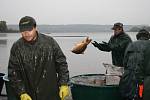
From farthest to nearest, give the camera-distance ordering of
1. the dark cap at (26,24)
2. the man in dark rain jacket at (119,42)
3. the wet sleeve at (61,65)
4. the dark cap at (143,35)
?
the man in dark rain jacket at (119,42), the dark cap at (143,35), the wet sleeve at (61,65), the dark cap at (26,24)

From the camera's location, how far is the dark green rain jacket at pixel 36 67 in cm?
483

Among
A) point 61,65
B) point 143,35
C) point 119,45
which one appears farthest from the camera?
point 119,45

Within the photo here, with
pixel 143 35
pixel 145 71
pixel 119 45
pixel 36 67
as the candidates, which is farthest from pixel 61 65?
pixel 119 45

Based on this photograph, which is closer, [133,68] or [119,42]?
[133,68]

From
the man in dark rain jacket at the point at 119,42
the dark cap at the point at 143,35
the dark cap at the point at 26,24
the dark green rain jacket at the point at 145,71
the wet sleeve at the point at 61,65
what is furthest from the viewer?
the man in dark rain jacket at the point at 119,42

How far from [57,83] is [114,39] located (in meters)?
4.33

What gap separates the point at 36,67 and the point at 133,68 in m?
1.89

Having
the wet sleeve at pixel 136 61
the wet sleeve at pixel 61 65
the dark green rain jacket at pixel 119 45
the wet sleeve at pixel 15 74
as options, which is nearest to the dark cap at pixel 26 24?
the wet sleeve at pixel 15 74

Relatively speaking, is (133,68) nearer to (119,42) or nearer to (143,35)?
(143,35)

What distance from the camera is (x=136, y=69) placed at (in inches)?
235

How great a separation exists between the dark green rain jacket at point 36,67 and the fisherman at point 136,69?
5.00 ft

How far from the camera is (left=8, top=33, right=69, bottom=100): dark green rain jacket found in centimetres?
483

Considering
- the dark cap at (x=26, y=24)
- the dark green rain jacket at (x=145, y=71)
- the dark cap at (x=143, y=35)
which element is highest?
the dark cap at (x=26, y=24)

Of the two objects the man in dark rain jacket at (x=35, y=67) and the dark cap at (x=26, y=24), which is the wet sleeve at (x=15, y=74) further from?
the dark cap at (x=26, y=24)
